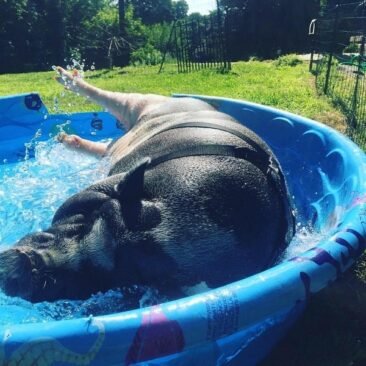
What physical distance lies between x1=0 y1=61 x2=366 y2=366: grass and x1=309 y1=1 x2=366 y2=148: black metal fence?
0.62ft

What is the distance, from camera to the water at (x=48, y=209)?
227 centimetres

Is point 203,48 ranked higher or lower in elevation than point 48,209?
higher

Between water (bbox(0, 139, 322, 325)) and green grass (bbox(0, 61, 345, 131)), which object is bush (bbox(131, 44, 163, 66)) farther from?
water (bbox(0, 139, 322, 325))

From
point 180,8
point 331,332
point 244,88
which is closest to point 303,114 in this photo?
point 244,88

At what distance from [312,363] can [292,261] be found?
2.07ft

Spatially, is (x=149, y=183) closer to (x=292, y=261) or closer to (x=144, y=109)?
(x=292, y=261)

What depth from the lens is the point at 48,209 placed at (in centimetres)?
404

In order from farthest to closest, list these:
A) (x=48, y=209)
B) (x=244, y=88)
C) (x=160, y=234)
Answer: (x=244, y=88) → (x=48, y=209) → (x=160, y=234)

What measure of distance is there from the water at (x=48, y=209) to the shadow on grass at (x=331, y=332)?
0.29 metres

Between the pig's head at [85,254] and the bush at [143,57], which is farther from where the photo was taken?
the bush at [143,57]

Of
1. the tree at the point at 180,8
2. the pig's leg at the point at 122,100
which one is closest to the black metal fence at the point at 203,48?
the pig's leg at the point at 122,100

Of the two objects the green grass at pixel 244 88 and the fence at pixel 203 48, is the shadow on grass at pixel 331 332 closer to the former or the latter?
the green grass at pixel 244 88

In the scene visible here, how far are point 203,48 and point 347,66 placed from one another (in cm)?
634

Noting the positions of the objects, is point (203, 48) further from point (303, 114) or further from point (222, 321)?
point (222, 321)
